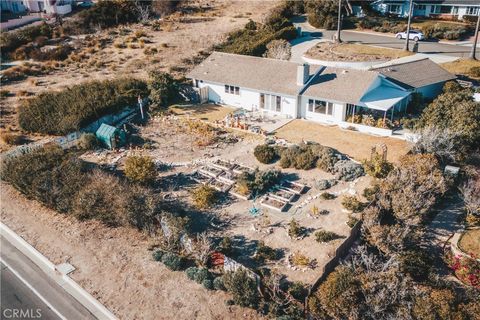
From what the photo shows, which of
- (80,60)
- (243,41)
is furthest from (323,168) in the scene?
(80,60)

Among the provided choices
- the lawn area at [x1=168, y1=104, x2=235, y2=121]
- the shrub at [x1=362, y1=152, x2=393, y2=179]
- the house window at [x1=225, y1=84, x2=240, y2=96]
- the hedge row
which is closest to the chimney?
the house window at [x1=225, y1=84, x2=240, y2=96]

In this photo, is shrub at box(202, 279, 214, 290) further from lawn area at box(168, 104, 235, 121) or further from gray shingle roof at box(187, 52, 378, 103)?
gray shingle roof at box(187, 52, 378, 103)

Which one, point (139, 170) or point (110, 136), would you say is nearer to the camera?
point (139, 170)

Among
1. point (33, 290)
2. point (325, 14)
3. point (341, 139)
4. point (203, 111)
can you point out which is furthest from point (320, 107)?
point (325, 14)

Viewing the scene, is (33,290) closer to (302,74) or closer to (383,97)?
(302,74)

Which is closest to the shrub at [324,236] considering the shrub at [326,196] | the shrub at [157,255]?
the shrub at [326,196]

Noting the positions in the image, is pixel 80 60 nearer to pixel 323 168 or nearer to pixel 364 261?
pixel 323 168
